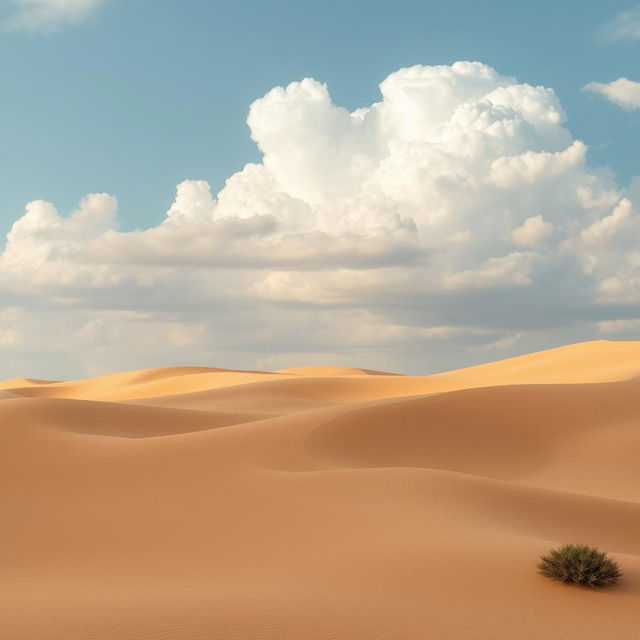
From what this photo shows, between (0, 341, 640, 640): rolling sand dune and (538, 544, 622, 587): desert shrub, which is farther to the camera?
(538, 544, 622, 587): desert shrub

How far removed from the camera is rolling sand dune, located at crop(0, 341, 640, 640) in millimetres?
9422

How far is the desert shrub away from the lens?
35.6ft

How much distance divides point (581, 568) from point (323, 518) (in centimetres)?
515

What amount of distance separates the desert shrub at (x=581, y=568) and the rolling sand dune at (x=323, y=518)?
149mm

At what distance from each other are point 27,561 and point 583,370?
132 feet

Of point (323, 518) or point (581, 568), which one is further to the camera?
point (323, 518)

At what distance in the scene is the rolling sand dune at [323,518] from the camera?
942 cm

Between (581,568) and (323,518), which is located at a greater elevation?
(323,518)

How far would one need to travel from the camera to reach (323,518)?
48.5ft

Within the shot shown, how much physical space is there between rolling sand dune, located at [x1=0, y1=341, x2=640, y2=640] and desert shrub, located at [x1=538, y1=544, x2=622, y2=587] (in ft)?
0.49

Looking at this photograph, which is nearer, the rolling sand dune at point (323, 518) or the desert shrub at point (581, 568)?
the rolling sand dune at point (323, 518)

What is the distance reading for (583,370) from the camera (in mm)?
48688

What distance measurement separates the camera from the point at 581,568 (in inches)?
425

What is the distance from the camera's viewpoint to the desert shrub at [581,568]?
35.6ft
